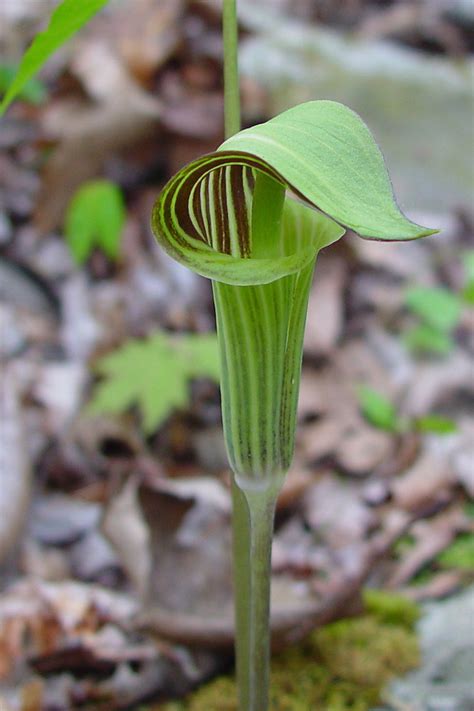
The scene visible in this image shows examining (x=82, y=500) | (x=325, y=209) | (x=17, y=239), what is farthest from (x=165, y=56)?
(x=325, y=209)

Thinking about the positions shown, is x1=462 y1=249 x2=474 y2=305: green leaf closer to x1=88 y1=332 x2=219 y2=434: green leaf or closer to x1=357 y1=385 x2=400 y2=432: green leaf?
x1=357 y1=385 x2=400 y2=432: green leaf

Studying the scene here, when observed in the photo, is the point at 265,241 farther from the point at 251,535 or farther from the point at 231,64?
the point at 251,535

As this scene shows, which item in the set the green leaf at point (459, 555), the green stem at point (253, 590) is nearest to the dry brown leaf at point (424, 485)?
the green leaf at point (459, 555)

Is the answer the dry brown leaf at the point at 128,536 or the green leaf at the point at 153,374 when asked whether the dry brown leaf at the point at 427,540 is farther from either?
the green leaf at the point at 153,374

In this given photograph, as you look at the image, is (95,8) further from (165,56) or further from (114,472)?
(165,56)

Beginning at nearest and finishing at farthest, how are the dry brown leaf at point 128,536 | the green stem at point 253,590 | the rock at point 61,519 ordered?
the green stem at point 253,590 < the dry brown leaf at point 128,536 < the rock at point 61,519

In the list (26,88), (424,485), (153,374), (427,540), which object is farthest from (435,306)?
(26,88)

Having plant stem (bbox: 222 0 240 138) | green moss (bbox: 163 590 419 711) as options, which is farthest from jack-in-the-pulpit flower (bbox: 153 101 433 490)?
green moss (bbox: 163 590 419 711)
